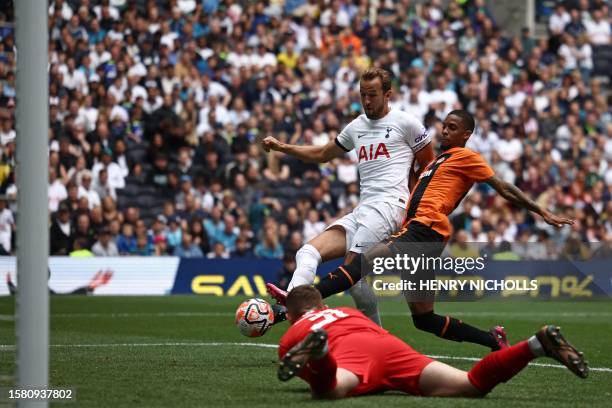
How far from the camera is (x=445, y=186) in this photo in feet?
31.3

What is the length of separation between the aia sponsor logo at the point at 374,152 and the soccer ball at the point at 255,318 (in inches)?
64.1

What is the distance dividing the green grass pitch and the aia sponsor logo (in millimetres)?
1915

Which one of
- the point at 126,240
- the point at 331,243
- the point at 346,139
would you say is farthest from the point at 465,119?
the point at 126,240

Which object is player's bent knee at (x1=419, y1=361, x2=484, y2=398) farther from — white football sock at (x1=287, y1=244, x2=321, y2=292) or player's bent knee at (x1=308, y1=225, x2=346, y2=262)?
player's bent knee at (x1=308, y1=225, x2=346, y2=262)

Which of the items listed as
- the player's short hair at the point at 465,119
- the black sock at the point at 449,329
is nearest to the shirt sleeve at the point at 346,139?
the player's short hair at the point at 465,119

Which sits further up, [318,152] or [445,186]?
[318,152]

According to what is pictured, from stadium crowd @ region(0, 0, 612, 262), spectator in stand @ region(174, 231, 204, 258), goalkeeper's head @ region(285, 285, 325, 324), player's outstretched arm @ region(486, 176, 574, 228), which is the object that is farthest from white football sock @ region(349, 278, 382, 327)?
spectator in stand @ region(174, 231, 204, 258)

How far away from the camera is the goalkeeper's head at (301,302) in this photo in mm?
7754

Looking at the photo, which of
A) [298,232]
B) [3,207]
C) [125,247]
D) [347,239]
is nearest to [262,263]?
[298,232]

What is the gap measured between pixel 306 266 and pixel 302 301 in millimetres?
2105

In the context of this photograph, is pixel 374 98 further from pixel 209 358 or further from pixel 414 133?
pixel 209 358

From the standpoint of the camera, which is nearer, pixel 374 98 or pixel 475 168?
pixel 475 168

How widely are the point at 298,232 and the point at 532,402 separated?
50.4 feet

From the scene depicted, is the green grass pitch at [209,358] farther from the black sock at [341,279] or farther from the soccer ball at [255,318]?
the black sock at [341,279]
